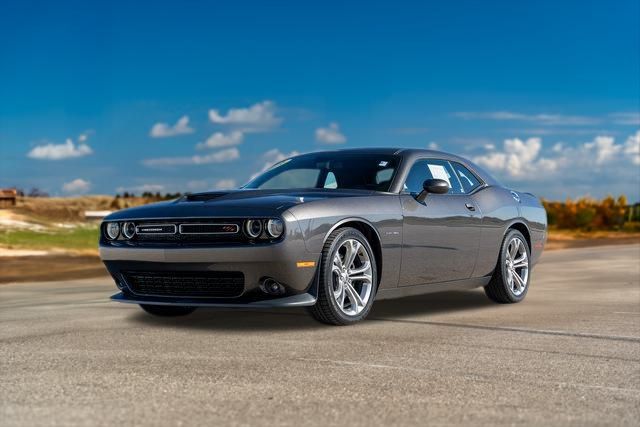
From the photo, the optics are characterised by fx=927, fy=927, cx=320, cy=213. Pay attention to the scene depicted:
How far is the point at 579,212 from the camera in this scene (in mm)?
36781

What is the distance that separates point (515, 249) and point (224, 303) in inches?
149

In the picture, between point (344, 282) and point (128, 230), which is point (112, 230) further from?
point (344, 282)

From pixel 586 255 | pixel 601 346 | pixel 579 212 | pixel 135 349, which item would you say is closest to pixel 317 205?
pixel 135 349

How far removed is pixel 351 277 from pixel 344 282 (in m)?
0.08

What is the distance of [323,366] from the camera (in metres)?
5.56

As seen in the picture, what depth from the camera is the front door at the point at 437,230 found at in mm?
7988

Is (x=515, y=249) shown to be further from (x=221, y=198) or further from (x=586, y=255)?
(x=586, y=255)

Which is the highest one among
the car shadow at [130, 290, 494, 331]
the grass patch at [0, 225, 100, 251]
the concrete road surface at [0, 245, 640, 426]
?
the concrete road surface at [0, 245, 640, 426]

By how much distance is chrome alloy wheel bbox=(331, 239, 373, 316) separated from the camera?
736cm

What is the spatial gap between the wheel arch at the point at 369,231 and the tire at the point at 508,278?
6.90 ft

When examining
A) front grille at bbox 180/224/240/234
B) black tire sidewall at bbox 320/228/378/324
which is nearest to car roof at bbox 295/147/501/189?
black tire sidewall at bbox 320/228/378/324

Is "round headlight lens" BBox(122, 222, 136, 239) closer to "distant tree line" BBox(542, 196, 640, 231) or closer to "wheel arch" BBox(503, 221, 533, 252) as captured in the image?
"wheel arch" BBox(503, 221, 533, 252)

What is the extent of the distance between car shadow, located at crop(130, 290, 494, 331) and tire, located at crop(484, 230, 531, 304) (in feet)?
0.54

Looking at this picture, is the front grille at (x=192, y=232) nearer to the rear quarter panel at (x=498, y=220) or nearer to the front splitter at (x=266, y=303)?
the front splitter at (x=266, y=303)
